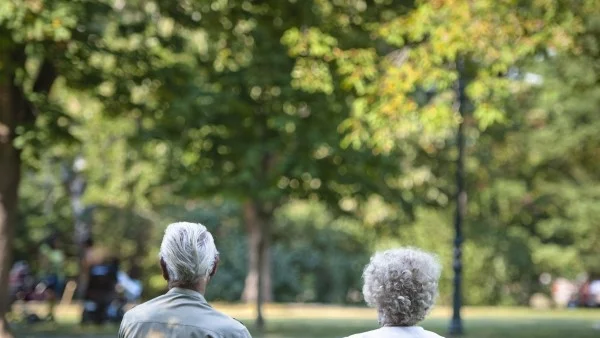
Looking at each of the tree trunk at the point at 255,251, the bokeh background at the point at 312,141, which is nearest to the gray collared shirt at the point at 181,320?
the bokeh background at the point at 312,141

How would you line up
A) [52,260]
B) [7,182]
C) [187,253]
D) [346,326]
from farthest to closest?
[52,260] → [346,326] → [7,182] → [187,253]

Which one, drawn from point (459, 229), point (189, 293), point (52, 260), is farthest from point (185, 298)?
point (52, 260)

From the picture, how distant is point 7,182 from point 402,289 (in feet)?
55.8

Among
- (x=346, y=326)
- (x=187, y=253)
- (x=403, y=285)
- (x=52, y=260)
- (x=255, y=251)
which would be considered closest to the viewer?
(x=403, y=285)

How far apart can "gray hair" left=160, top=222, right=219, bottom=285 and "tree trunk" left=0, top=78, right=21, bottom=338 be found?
16209 mm

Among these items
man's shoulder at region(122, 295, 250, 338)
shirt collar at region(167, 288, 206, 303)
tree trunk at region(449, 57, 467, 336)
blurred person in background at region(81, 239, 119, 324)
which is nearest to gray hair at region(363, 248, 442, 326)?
man's shoulder at region(122, 295, 250, 338)

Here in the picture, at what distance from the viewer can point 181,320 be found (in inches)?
202

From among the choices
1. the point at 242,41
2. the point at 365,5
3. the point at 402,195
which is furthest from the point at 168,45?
the point at 402,195

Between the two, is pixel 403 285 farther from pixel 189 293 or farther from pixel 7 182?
pixel 7 182

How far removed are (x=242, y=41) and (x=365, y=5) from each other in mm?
2966

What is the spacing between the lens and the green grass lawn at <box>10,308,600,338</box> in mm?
24406

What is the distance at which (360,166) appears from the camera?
27.9 metres

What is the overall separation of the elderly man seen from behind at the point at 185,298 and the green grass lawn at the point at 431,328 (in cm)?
1827

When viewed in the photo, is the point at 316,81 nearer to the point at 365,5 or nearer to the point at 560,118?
the point at 365,5
